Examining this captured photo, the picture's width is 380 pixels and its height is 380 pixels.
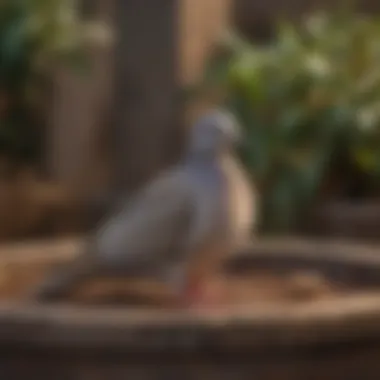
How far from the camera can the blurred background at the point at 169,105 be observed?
295cm

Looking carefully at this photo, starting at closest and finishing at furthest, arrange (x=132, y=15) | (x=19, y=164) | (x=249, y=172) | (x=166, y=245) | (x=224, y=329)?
(x=224, y=329) → (x=166, y=245) → (x=249, y=172) → (x=132, y=15) → (x=19, y=164)

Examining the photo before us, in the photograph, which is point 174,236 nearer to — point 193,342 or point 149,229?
point 149,229

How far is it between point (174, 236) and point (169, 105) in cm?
184

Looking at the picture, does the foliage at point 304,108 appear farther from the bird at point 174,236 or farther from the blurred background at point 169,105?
the bird at point 174,236

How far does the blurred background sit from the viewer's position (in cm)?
295

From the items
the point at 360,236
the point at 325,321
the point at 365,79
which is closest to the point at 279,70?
Answer: the point at 365,79

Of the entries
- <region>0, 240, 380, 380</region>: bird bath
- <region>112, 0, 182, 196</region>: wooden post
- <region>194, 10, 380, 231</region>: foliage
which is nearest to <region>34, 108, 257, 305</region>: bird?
<region>0, 240, 380, 380</region>: bird bath

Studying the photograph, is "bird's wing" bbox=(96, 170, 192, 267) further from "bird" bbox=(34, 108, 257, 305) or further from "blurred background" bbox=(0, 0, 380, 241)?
"blurred background" bbox=(0, 0, 380, 241)

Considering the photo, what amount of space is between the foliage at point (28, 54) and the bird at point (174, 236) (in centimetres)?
202

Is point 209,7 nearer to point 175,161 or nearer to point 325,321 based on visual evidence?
point 175,161

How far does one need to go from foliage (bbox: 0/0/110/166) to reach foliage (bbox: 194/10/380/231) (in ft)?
1.58

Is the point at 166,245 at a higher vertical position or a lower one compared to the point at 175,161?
higher

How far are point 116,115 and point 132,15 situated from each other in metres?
0.32

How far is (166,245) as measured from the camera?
4.69 ft
